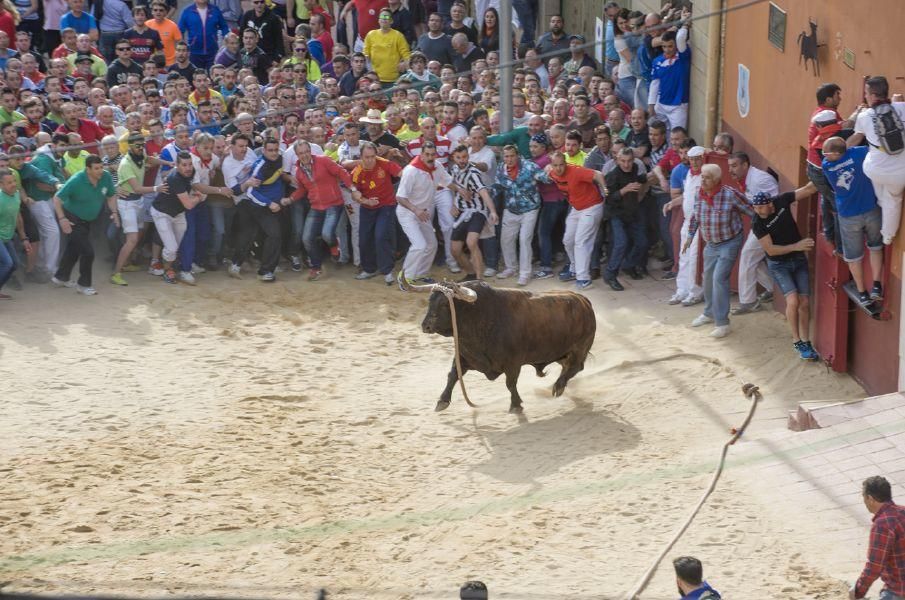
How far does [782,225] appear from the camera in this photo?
13859 millimetres

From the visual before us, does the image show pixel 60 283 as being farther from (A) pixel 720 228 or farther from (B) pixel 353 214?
(A) pixel 720 228

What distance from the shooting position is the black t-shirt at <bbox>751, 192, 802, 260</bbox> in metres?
13.8

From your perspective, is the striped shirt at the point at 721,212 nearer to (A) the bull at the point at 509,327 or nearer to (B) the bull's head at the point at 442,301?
(A) the bull at the point at 509,327

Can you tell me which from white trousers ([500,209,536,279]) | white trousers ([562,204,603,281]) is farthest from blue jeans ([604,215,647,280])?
white trousers ([500,209,536,279])

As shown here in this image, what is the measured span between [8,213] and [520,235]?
226 inches

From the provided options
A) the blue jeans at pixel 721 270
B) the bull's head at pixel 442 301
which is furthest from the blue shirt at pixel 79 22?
the blue jeans at pixel 721 270

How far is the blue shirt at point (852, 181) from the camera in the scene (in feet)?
40.4

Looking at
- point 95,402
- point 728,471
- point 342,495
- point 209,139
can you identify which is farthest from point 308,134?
point 728,471

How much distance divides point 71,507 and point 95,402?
255cm

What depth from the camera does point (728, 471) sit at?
37.4ft

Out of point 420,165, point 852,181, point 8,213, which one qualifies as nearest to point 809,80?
point 852,181

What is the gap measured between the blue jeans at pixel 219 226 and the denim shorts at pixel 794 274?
6669 mm

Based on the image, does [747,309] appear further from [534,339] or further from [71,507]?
[71,507]

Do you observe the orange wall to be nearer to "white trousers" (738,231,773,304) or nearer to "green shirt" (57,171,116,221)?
"white trousers" (738,231,773,304)
